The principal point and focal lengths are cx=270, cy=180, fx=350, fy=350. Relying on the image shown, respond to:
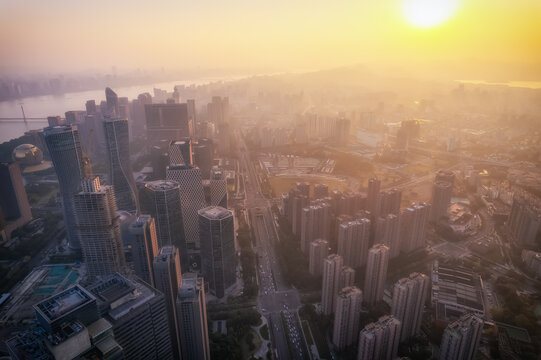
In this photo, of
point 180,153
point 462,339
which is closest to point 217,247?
point 180,153

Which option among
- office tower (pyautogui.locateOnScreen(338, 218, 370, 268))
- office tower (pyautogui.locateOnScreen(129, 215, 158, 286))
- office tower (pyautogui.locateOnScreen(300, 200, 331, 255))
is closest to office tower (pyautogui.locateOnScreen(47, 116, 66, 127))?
office tower (pyautogui.locateOnScreen(129, 215, 158, 286))

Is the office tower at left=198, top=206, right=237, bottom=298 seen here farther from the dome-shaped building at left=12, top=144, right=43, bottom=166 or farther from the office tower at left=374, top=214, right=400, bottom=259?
the dome-shaped building at left=12, top=144, right=43, bottom=166

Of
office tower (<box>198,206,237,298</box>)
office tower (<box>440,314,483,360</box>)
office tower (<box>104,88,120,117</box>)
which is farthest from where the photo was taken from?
office tower (<box>104,88,120,117</box>)

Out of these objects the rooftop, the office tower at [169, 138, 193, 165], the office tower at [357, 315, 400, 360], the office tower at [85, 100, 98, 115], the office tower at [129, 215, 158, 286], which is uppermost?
the office tower at [85, 100, 98, 115]

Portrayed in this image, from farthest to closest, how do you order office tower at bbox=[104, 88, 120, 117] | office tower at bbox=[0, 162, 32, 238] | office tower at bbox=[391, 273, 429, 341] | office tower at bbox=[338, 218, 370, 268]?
1. office tower at bbox=[104, 88, 120, 117]
2. office tower at bbox=[0, 162, 32, 238]
3. office tower at bbox=[338, 218, 370, 268]
4. office tower at bbox=[391, 273, 429, 341]

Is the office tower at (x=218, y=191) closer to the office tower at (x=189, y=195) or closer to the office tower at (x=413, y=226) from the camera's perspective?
the office tower at (x=189, y=195)

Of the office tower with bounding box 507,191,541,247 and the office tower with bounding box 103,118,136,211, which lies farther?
the office tower with bounding box 103,118,136,211

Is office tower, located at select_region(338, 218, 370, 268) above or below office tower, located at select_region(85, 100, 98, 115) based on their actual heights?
below
